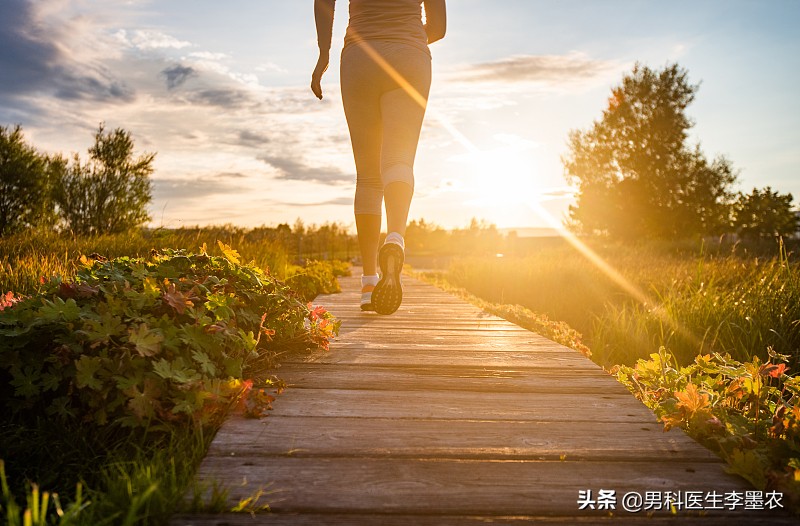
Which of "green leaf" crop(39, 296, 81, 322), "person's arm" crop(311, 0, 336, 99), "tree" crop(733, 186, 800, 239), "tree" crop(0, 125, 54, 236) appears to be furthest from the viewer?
"tree" crop(733, 186, 800, 239)

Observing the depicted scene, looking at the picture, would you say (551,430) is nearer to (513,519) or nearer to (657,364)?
(513,519)

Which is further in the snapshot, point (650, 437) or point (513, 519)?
point (650, 437)

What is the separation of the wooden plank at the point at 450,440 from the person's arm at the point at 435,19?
287 centimetres

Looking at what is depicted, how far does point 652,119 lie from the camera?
2627cm

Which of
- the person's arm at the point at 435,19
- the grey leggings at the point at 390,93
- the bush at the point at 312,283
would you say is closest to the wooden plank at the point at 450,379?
the grey leggings at the point at 390,93

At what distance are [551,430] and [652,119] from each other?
28540mm

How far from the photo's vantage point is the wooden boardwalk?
110 cm

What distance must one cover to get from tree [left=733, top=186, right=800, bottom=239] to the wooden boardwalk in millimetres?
41866

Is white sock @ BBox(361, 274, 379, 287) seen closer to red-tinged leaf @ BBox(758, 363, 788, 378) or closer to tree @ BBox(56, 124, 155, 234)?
red-tinged leaf @ BBox(758, 363, 788, 378)

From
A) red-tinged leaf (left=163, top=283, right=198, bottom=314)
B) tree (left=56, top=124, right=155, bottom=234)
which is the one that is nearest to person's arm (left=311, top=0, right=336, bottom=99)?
red-tinged leaf (left=163, top=283, right=198, bottom=314)

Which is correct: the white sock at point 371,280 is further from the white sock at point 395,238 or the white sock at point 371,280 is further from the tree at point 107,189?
the tree at point 107,189

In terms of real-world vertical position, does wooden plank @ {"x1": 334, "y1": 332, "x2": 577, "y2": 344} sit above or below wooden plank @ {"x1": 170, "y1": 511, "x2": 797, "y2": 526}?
above

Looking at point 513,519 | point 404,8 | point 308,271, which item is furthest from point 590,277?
point 513,519

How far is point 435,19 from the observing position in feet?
11.6
